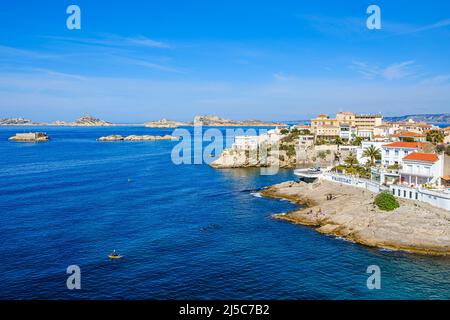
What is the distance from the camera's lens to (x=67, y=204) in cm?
5978

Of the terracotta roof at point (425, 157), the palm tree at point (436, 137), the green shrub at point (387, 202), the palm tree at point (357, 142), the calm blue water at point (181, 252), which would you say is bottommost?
the calm blue water at point (181, 252)

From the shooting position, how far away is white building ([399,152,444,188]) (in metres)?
50.5

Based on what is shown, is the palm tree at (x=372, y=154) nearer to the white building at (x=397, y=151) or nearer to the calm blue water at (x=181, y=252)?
the white building at (x=397, y=151)

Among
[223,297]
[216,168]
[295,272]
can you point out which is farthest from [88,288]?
[216,168]

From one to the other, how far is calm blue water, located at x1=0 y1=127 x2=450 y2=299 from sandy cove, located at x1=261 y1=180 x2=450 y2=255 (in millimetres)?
2043

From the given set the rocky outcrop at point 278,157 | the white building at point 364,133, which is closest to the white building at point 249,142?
the rocky outcrop at point 278,157

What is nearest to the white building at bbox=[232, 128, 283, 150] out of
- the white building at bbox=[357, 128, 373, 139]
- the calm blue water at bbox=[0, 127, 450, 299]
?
the white building at bbox=[357, 128, 373, 139]

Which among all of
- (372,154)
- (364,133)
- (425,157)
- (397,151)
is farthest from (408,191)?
(364,133)

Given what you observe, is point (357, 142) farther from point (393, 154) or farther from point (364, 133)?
point (393, 154)

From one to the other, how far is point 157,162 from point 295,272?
8779 centimetres

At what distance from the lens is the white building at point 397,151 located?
61969 mm

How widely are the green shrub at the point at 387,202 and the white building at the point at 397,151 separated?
15.7m

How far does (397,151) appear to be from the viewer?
6397 centimetres

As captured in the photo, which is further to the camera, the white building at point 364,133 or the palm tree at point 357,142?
the white building at point 364,133
